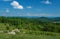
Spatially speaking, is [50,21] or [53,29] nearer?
[53,29]

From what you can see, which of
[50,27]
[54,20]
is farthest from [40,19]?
[50,27]

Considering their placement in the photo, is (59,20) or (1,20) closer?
(59,20)

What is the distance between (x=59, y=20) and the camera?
54.2 metres

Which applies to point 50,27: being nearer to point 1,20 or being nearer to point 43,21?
point 43,21

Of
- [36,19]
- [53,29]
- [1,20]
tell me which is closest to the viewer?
[53,29]

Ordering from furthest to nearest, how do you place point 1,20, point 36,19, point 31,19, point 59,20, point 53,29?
point 31,19, point 36,19, point 1,20, point 59,20, point 53,29

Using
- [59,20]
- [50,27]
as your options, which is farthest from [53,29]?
[59,20]

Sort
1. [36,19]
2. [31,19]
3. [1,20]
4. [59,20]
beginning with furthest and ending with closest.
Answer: [31,19] < [36,19] < [1,20] < [59,20]

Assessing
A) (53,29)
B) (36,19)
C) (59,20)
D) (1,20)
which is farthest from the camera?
(36,19)

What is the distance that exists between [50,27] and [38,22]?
13210 millimetres

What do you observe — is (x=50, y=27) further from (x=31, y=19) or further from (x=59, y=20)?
(x=31, y=19)

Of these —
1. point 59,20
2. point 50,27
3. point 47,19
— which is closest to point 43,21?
point 47,19

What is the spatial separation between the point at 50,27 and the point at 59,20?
27.6ft

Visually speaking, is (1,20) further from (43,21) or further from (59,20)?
(59,20)
